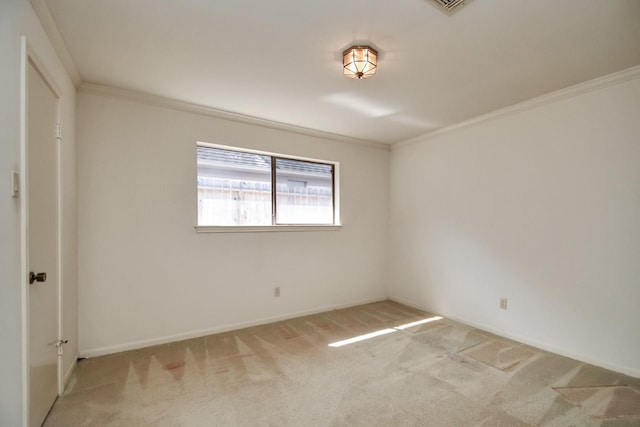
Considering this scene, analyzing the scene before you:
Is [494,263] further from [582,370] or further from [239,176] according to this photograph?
[239,176]

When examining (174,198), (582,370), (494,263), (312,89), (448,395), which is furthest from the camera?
(494,263)

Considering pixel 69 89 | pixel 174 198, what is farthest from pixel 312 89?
pixel 69 89

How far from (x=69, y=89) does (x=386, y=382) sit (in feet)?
11.4

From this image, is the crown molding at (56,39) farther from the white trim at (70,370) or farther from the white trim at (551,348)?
the white trim at (551,348)

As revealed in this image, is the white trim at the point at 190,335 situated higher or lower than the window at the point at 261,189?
lower

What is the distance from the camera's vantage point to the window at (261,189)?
10.5ft

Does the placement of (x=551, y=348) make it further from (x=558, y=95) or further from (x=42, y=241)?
(x=42, y=241)

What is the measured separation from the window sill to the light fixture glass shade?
2013 mm

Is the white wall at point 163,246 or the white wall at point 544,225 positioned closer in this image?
the white wall at point 544,225

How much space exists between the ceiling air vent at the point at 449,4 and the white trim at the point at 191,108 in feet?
7.25

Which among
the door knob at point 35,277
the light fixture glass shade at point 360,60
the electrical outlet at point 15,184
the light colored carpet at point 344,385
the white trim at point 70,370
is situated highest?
the light fixture glass shade at point 360,60

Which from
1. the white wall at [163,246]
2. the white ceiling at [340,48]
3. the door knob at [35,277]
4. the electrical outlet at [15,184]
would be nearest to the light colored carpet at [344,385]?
the white wall at [163,246]

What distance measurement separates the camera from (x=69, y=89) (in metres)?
2.27

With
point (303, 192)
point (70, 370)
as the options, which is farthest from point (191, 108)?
point (70, 370)
